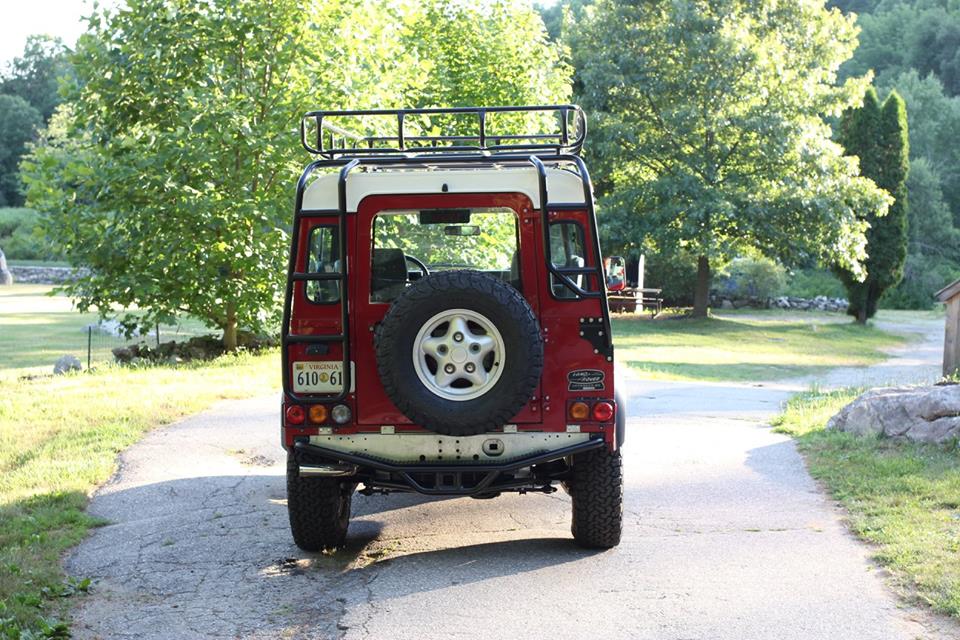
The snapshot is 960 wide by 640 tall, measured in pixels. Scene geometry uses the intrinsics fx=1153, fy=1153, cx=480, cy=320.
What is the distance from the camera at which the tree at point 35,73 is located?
8838cm

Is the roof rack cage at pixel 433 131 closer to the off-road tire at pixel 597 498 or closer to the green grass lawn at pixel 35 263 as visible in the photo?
the off-road tire at pixel 597 498

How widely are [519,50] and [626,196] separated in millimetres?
11172

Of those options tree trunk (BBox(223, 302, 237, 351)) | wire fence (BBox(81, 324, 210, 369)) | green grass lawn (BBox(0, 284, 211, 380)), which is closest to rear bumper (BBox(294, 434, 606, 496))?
tree trunk (BBox(223, 302, 237, 351))

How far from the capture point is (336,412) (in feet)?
22.0

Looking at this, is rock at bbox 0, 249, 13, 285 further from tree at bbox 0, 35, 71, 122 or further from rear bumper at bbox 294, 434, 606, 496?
rear bumper at bbox 294, 434, 606, 496

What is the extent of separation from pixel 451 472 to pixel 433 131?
15120 mm

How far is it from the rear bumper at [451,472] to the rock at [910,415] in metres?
4.62

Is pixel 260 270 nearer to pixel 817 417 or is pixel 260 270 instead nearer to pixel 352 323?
pixel 817 417

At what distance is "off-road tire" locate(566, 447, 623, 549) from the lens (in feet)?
22.6

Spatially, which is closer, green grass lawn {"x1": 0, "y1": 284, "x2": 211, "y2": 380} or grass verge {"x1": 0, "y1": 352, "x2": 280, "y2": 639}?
grass verge {"x1": 0, "y1": 352, "x2": 280, "y2": 639}

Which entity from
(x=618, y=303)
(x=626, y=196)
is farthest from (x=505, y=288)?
(x=618, y=303)

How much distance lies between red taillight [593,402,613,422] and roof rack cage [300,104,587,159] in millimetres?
1740

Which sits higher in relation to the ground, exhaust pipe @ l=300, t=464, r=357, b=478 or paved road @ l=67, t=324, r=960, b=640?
exhaust pipe @ l=300, t=464, r=357, b=478

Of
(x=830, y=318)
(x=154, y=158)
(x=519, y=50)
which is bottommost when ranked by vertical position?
(x=830, y=318)
